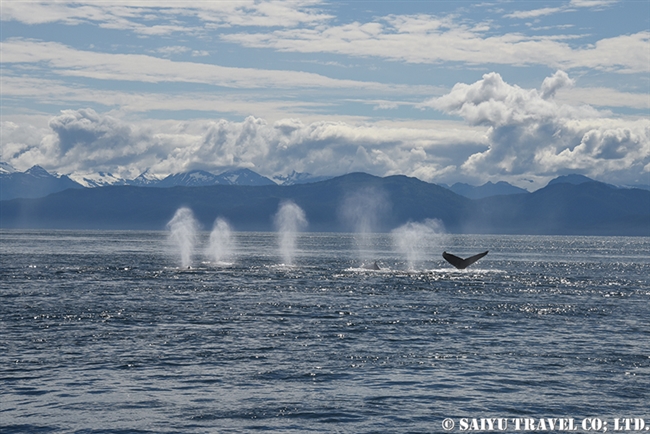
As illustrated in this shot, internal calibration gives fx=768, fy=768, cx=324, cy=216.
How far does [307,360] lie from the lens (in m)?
42.2

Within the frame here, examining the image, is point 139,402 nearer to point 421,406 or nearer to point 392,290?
point 421,406

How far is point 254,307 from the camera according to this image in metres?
67.2

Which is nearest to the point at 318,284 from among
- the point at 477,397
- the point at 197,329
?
the point at 197,329

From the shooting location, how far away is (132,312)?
62.2 meters

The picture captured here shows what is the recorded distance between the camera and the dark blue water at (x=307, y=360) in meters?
31.6

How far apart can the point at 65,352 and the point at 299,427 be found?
62.8 feet

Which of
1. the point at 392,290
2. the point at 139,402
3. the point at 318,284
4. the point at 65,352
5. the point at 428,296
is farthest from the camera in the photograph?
the point at 318,284

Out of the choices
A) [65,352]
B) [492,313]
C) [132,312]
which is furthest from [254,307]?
[65,352]

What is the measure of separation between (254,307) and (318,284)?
92.5 ft

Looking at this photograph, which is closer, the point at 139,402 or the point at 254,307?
the point at 139,402

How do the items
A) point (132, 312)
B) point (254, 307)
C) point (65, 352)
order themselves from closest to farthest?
point (65, 352) → point (132, 312) → point (254, 307)

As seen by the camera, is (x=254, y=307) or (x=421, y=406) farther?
(x=254, y=307)

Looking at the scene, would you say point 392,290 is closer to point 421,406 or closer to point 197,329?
point 197,329

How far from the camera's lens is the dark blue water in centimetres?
3162
